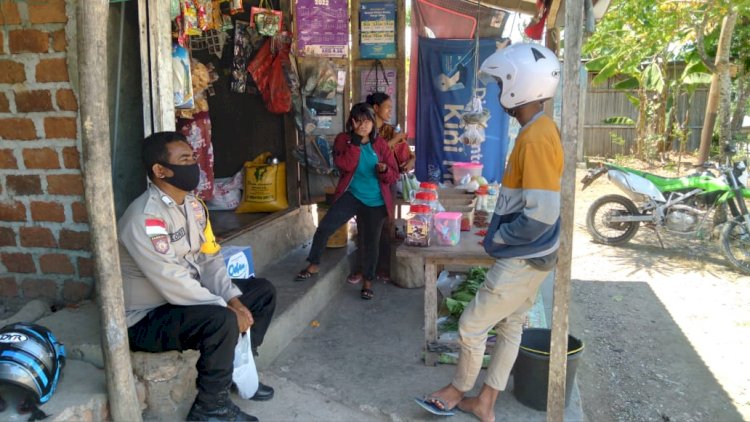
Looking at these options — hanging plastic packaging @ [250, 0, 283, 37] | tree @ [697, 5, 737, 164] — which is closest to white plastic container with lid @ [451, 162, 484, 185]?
hanging plastic packaging @ [250, 0, 283, 37]

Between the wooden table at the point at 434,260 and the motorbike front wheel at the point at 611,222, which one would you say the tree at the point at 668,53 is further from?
the wooden table at the point at 434,260

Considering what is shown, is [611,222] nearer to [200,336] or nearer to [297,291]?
[297,291]

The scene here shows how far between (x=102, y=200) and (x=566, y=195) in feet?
6.67

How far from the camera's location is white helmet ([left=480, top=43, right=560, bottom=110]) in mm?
2809

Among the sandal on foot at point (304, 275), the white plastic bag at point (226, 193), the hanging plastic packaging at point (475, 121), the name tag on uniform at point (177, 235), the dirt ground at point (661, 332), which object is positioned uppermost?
the hanging plastic packaging at point (475, 121)

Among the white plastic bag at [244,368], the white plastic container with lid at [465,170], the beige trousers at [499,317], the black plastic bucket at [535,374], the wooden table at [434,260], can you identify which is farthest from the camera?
the white plastic container with lid at [465,170]

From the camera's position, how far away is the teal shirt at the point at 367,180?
5000mm

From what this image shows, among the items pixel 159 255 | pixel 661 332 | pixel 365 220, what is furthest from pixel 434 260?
pixel 661 332

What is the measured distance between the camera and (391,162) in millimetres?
5043

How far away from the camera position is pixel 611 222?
8.03 metres

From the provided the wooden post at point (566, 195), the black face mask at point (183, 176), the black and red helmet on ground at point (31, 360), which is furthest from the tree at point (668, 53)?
the black and red helmet on ground at point (31, 360)

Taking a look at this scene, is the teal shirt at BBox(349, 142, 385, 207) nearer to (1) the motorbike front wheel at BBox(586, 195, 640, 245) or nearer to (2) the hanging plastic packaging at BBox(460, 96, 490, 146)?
(2) the hanging plastic packaging at BBox(460, 96, 490, 146)

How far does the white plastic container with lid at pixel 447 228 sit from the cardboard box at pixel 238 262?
1.29 m

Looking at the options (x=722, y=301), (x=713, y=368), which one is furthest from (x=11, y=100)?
(x=722, y=301)
